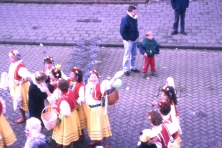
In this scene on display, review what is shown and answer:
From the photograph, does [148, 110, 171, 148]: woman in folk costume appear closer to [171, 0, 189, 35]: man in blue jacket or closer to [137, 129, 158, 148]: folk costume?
[137, 129, 158, 148]: folk costume

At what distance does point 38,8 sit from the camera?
618 inches

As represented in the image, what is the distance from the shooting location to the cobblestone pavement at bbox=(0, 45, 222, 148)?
25.0 feet

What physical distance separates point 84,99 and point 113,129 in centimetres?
139

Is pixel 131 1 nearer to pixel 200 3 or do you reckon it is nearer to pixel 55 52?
pixel 200 3

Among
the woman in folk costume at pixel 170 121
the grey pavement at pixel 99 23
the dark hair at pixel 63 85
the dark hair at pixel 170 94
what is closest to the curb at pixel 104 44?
the grey pavement at pixel 99 23

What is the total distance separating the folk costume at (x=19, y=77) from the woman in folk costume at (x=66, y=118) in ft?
4.38

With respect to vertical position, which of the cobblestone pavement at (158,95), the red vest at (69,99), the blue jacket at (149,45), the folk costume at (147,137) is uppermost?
the blue jacket at (149,45)

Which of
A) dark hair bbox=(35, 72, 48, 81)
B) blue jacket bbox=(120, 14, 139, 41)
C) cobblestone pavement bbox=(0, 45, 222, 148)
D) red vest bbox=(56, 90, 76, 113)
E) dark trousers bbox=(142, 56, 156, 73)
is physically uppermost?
blue jacket bbox=(120, 14, 139, 41)

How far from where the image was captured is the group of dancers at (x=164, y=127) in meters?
5.38

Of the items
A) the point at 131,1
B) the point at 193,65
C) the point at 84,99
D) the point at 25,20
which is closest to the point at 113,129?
the point at 84,99

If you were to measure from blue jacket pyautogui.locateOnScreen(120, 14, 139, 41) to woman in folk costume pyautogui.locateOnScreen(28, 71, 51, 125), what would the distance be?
135 inches

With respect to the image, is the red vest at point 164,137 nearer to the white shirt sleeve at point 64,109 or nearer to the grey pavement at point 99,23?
the white shirt sleeve at point 64,109

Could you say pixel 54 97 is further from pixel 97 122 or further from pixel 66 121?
pixel 97 122

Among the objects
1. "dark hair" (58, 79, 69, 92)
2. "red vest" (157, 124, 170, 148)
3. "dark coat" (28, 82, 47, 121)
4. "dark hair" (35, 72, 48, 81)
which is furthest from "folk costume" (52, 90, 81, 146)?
"red vest" (157, 124, 170, 148)
